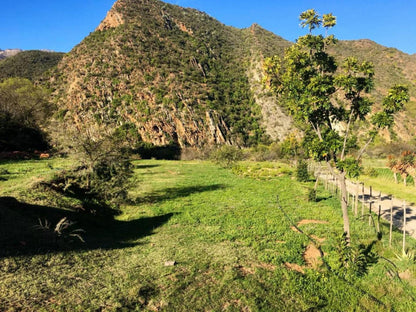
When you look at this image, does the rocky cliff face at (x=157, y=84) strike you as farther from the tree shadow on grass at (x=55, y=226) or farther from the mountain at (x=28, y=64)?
the tree shadow on grass at (x=55, y=226)

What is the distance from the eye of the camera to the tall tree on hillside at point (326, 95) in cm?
810

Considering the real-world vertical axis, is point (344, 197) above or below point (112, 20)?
below

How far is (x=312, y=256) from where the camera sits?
9898mm

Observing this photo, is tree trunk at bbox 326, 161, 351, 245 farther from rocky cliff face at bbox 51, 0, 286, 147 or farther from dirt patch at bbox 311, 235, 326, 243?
rocky cliff face at bbox 51, 0, 286, 147

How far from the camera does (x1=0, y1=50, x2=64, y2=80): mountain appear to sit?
291 ft

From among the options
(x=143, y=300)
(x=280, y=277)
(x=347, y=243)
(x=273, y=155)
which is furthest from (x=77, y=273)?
(x=273, y=155)

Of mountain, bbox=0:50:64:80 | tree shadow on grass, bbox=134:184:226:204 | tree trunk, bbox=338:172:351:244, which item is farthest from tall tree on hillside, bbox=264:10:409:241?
mountain, bbox=0:50:64:80

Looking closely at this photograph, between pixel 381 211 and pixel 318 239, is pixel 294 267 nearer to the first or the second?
pixel 318 239

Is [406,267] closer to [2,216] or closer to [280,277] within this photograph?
[280,277]

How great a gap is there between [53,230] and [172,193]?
12708mm

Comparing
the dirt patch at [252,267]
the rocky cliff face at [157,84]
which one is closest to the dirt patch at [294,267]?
the dirt patch at [252,267]

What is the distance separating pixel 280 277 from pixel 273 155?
56622 millimetres

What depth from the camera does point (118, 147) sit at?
17.0 metres

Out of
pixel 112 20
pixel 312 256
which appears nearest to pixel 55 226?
pixel 312 256
